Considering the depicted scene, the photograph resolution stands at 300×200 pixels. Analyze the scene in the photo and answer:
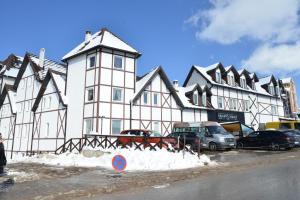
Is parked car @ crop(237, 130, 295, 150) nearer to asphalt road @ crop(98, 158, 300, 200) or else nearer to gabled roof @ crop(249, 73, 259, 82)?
asphalt road @ crop(98, 158, 300, 200)

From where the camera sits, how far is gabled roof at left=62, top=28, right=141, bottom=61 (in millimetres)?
26969

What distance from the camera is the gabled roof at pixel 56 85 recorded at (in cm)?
2845

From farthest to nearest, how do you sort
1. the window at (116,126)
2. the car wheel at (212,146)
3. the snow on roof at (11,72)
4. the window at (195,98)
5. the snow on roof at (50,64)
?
the snow on roof at (11,72) → the snow on roof at (50,64) → the window at (195,98) → the window at (116,126) → the car wheel at (212,146)

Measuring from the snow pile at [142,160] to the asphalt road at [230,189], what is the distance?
407 cm

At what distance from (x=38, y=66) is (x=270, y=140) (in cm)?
2655

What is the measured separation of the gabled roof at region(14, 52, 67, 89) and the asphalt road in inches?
1076

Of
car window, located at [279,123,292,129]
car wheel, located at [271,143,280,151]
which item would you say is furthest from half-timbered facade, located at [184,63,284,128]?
car wheel, located at [271,143,280,151]

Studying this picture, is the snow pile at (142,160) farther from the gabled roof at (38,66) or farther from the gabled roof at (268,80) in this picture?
the gabled roof at (268,80)

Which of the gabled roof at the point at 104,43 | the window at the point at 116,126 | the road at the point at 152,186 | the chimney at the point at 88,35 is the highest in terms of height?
the chimney at the point at 88,35

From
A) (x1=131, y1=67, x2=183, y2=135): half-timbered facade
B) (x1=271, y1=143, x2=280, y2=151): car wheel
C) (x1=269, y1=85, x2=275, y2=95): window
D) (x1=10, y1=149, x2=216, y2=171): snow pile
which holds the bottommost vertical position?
(x1=10, y1=149, x2=216, y2=171): snow pile

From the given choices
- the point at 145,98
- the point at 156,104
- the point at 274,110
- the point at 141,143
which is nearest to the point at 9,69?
the point at 145,98

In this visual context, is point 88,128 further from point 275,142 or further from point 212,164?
point 275,142

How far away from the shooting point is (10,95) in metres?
37.2

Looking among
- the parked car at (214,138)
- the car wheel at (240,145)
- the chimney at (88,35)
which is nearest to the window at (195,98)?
the car wheel at (240,145)
